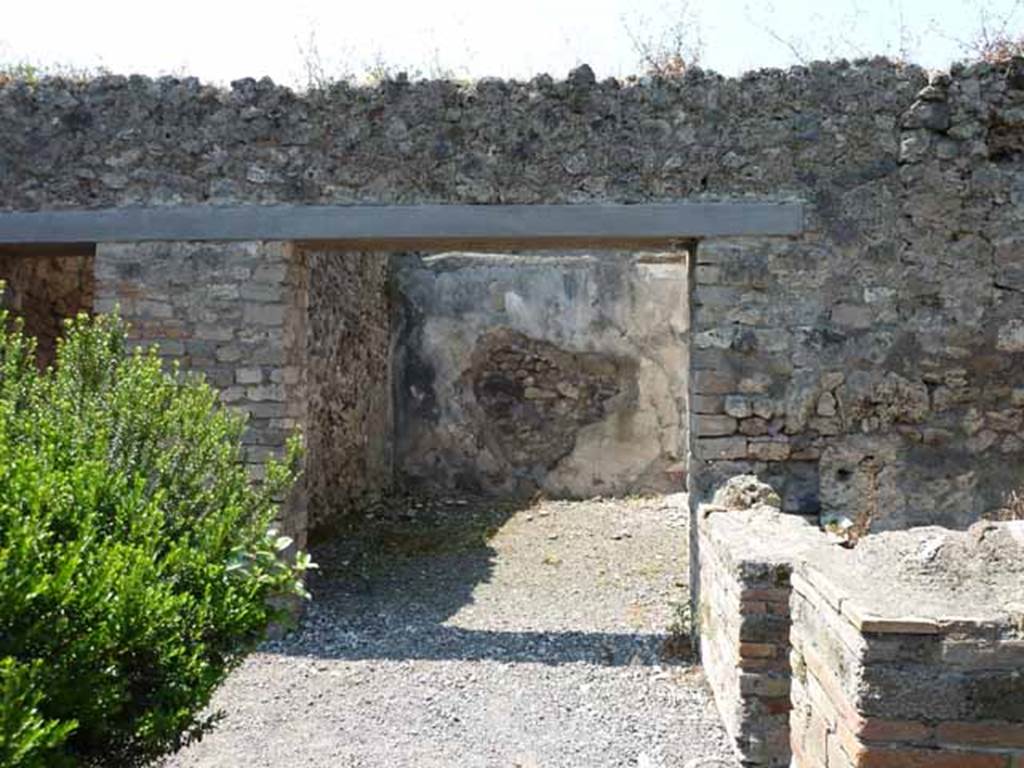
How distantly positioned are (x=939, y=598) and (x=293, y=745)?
290 cm

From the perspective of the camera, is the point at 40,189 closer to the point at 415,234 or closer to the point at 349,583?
the point at 415,234

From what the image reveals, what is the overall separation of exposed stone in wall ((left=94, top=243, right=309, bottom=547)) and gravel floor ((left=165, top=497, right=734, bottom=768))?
1.00 m

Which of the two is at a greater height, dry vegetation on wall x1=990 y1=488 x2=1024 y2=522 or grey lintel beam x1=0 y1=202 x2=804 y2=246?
grey lintel beam x1=0 y1=202 x2=804 y2=246

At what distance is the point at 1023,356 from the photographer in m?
5.18

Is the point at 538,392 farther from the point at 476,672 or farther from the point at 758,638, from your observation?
the point at 758,638

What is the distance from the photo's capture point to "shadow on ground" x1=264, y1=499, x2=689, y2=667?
17.1 ft

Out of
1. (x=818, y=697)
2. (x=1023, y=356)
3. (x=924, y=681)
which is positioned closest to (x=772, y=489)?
(x=1023, y=356)

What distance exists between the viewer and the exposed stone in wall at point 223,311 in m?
5.45

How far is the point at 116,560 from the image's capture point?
2.21 m

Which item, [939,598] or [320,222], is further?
[320,222]

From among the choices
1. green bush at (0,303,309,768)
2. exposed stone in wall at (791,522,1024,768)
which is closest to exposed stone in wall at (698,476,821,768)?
exposed stone in wall at (791,522,1024,768)

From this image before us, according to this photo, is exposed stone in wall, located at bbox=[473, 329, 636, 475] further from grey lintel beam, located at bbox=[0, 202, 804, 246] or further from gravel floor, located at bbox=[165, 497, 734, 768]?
grey lintel beam, located at bbox=[0, 202, 804, 246]

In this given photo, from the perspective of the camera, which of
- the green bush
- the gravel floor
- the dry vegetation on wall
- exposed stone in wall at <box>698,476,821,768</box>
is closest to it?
the green bush

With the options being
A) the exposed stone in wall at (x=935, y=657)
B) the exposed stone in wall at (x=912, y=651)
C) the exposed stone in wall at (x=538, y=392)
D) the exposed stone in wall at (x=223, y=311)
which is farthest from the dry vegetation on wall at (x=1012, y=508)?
the exposed stone in wall at (x=538, y=392)
